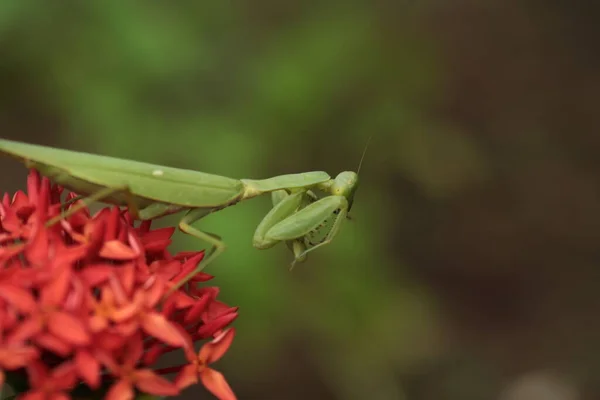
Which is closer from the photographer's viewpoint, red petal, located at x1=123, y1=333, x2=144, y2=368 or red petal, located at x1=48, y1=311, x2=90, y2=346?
red petal, located at x1=48, y1=311, x2=90, y2=346

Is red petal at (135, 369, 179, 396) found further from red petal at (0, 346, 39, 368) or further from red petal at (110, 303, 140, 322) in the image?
red petal at (0, 346, 39, 368)

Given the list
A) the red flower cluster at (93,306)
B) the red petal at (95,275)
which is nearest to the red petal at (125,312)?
the red flower cluster at (93,306)

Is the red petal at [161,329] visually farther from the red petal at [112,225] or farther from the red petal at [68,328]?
the red petal at [112,225]

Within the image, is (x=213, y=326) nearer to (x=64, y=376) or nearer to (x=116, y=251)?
(x=116, y=251)

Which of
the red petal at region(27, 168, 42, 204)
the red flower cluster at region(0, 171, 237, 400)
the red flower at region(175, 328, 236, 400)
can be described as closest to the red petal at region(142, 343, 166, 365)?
the red flower cluster at region(0, 171, 237, 400)

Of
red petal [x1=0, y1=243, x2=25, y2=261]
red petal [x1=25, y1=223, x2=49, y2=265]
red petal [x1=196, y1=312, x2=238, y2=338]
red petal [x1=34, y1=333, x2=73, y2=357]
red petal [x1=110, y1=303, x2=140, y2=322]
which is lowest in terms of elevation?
red petal [x1=196, y1=312, x2=238, y2=338]

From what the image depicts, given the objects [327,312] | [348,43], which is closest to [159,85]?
[348,43]

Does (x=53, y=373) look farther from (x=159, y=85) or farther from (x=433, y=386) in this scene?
(x=433, y=386)
